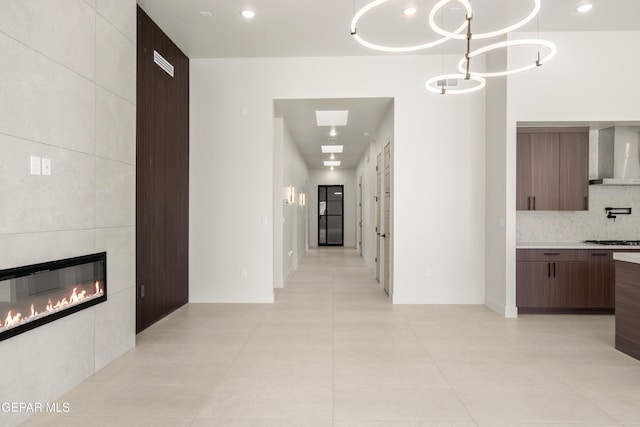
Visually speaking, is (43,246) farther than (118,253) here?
No

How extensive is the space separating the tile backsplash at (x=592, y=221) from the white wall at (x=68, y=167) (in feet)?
16.9

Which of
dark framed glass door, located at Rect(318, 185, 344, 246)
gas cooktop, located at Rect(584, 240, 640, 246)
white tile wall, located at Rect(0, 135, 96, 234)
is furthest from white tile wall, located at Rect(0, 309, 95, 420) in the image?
dark framed glass door, located at Rect(318, 185, 344, 246)

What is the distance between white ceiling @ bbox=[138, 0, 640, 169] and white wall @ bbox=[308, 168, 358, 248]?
9475 mm

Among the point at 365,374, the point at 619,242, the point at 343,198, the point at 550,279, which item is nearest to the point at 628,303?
the point at 550,279

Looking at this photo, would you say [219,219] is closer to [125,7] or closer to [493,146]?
[125,7]

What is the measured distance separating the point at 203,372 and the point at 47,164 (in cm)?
194

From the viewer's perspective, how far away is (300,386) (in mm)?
2838

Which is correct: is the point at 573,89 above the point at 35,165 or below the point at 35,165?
above

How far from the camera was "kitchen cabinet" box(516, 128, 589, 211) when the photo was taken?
504 cm

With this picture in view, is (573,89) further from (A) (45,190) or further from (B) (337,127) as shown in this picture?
(A) (45,190)

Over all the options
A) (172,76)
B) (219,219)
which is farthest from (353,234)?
(172,76)

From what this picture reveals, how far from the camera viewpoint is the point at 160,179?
4.62 m

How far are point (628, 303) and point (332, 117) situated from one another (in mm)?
5084

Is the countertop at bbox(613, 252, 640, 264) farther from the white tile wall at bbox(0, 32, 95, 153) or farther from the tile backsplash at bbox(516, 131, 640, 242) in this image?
the white tile wall at bbox(0, 32, 95, 153)
